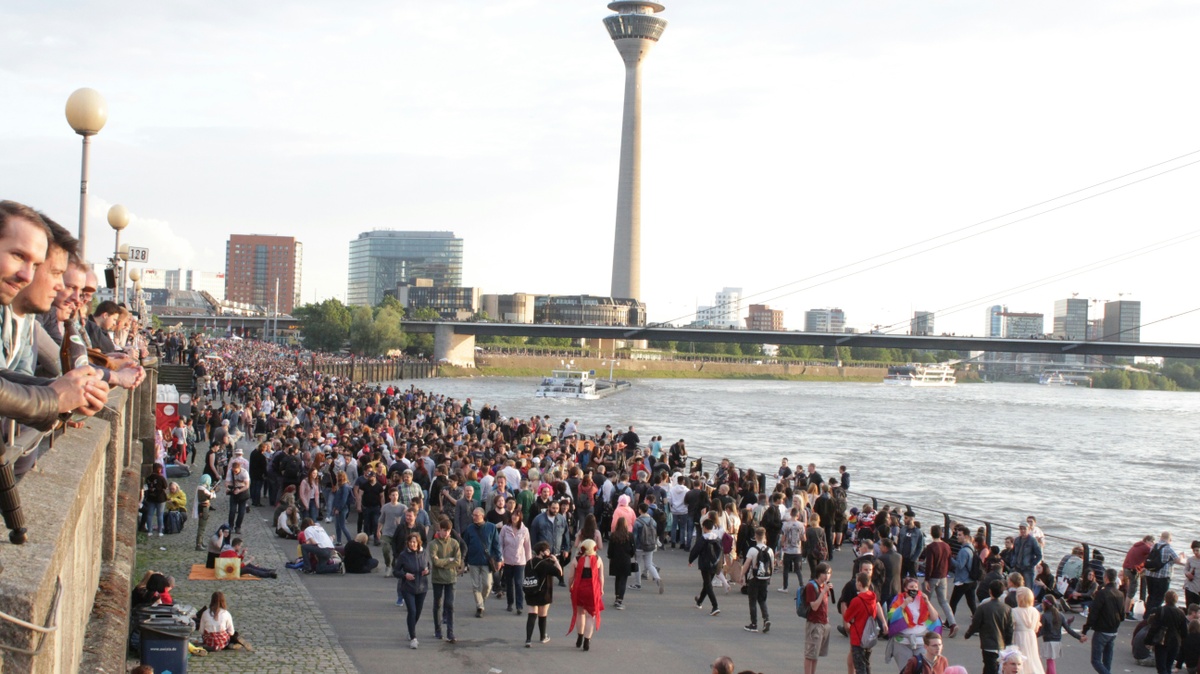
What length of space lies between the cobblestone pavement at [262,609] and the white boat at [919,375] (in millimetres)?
153410

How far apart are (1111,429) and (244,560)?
238ft

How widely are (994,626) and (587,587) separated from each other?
150 inches

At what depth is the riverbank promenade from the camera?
1036 centimetres

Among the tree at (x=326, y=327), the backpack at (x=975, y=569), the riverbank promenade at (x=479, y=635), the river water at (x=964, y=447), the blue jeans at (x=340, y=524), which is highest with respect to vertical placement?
the tree at (x=326, y=327)

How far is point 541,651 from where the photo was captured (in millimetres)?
11000

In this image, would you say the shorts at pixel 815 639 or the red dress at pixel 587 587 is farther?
the red dress at pixel 587 587

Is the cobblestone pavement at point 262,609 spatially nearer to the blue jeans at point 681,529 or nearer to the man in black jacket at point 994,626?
the man in black jacket at point 994,626

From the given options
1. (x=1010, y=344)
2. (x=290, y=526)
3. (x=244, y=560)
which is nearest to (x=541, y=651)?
(x=244, y=560)

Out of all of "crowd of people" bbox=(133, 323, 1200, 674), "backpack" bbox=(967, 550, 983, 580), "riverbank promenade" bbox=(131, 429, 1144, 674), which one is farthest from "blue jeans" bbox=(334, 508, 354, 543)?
"backpack" bbox=(967, 550, 983, 580)

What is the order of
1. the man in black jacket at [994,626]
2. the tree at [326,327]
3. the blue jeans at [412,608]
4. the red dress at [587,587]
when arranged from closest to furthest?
the man in black jacket at [994,626], the blue jeans at [412,608], the red dress at [587,587], the tree at [326,327]

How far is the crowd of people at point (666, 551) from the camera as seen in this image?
10.3 meters

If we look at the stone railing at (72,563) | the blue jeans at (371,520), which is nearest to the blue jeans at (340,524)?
the blue jeans at (371,520)

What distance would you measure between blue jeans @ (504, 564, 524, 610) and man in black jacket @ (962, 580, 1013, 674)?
4844 millimetres

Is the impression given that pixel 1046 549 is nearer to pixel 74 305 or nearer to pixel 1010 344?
pixel 74 305
